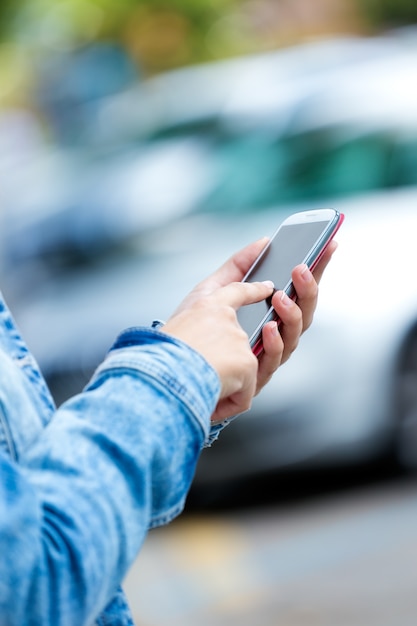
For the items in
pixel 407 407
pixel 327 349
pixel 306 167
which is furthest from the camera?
Result: pixel 306 167

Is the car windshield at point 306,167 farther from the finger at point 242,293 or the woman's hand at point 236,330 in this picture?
the finger at point 242,293

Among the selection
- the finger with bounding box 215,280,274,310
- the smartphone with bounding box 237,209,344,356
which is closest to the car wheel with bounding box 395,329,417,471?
the smartphone with bounding box 237,209,344,356

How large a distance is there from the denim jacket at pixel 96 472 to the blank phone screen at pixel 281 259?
23 cm

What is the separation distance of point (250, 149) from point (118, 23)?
45.0 ft

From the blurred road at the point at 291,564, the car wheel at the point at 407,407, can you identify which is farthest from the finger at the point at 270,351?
the car wheel at the point at 407,407

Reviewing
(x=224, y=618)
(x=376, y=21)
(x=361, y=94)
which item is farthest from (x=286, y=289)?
(x=376, y=21)

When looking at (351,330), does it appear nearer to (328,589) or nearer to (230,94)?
(328,589)

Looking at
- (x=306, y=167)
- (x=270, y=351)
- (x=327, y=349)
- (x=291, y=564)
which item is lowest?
(x=291, y=564)

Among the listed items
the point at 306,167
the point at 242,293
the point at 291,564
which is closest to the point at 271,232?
the point at 306,167

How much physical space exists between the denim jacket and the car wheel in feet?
11.9

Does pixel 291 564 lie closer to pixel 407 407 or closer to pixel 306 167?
pixel 407 407

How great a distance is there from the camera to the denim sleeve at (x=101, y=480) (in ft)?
3.17

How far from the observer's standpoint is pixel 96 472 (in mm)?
1021

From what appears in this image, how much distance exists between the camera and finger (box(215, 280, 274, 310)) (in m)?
1.22
